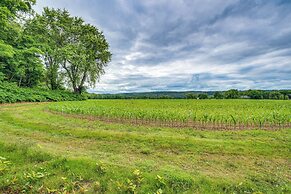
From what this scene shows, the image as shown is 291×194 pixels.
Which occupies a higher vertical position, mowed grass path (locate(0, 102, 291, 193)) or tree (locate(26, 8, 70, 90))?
tree (locate(26, 8, 70, 90))

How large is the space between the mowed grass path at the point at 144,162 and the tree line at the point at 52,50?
22856mm

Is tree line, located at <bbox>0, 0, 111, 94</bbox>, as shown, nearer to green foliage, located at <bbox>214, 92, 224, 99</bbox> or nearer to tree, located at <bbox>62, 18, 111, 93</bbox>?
tree, located at <bbox>62, 18, 111, 93</bbox>

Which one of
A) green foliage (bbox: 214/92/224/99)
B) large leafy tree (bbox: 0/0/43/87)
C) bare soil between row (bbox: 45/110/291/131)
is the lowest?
bare soil between row (bbox: 45/110/291/131)

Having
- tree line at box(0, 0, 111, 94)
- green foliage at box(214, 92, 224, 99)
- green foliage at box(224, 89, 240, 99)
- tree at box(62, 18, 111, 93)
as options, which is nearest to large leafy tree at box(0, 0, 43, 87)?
Result: tree line at box(0, 0, 111, 94)

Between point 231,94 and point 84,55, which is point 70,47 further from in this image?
point 231,94

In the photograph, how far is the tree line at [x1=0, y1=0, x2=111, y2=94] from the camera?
90.0ft

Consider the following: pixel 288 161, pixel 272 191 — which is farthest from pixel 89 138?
pixel 288 161

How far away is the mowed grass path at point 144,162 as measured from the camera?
4281mm

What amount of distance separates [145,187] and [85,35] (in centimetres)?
4050

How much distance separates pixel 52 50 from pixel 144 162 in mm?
35688

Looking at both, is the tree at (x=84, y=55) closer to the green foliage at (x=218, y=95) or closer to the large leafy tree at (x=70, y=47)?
the large leafy tree at (x=70, y=47)

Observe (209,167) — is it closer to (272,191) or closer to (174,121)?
(272,191)

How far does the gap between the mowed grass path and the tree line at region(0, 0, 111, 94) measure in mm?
22856

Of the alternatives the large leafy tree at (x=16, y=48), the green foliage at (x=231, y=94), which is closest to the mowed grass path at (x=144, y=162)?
the large leafy tree at (x=16, y=48)
